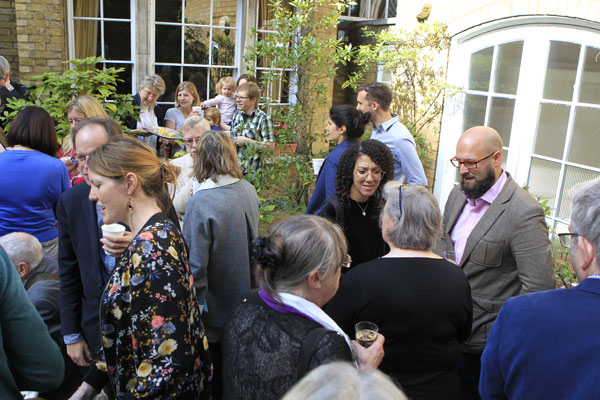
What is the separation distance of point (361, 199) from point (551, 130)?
10.6 ft

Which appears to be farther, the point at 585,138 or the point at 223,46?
the point at 223,46

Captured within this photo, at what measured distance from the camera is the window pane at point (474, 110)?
6273 mm

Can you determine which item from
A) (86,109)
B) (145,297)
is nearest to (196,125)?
(86,109)

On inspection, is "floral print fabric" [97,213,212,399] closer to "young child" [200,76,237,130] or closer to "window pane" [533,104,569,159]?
"window pane" [533,104,569,159]

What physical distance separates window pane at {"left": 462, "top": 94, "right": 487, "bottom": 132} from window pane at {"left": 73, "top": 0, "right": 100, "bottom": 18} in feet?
18.6

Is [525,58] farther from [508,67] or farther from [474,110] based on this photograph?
[474,110]

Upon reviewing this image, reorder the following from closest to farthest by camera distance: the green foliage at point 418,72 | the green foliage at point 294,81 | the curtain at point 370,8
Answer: the green foliage at point 294,81
the green foliage at point 418,72
the curtain at point 370,8

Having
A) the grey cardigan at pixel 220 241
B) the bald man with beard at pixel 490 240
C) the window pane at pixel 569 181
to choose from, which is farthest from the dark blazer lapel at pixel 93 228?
the window pane at pixel 569 181

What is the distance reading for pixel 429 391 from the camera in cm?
211

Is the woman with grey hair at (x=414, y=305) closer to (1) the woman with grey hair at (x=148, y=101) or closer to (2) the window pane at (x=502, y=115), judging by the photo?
(2) the window pane at (x=502, y=115)

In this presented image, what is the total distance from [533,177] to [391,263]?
169 inches

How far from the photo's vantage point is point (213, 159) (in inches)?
118

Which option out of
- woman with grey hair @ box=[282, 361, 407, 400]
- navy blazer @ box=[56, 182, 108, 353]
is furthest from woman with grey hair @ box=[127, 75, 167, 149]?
woman with grey hair @ box=[282, 361, 407, 400]

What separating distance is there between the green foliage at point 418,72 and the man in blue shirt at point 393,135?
2372 millimetres
